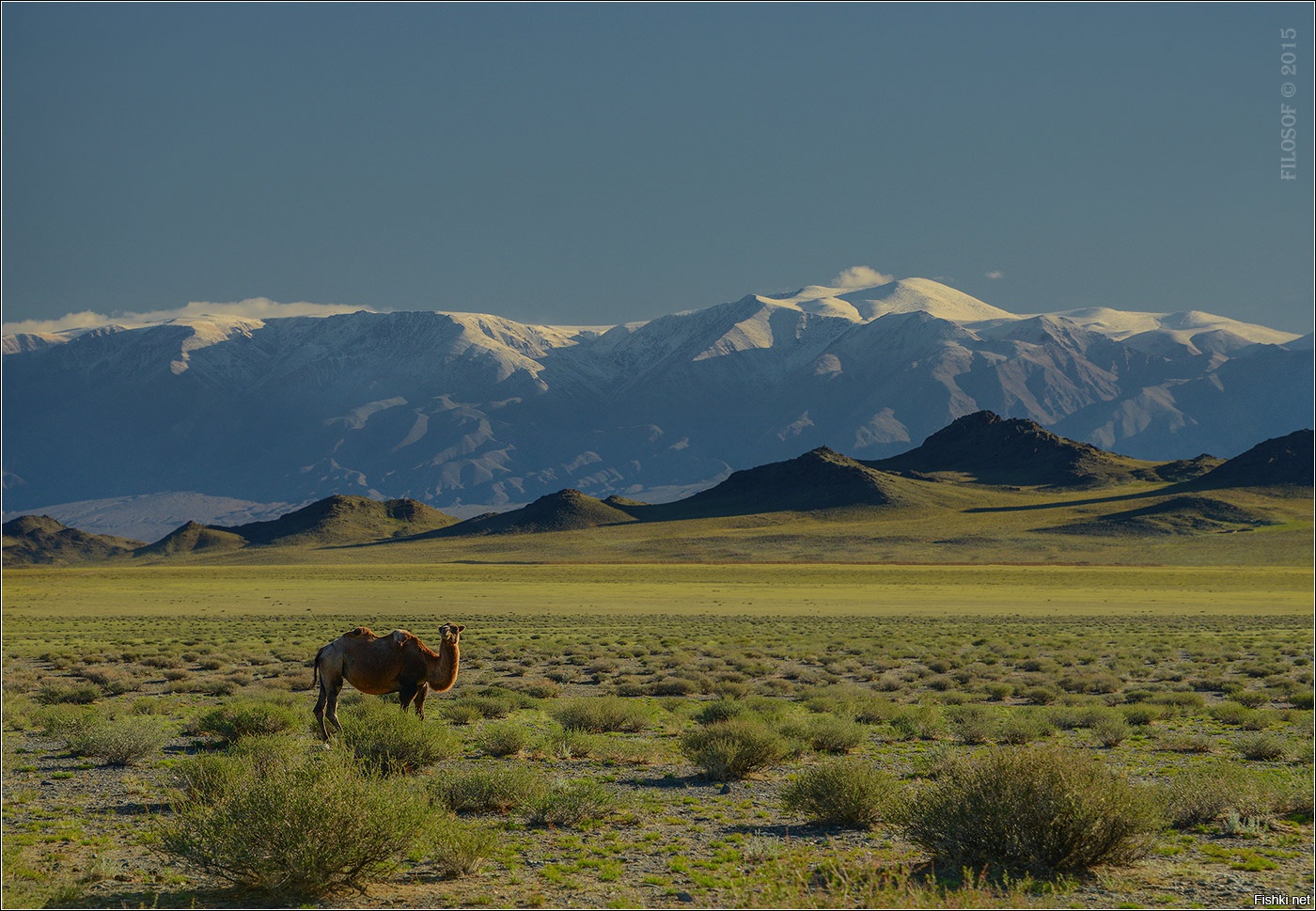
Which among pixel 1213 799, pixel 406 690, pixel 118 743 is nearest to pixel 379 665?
pixel 406 690

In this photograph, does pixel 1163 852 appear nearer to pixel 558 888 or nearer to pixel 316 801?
pixel 558 888

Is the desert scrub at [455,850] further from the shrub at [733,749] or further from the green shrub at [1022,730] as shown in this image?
the green shrub at [1022,730]

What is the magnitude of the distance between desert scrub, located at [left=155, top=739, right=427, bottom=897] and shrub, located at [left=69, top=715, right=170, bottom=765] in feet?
24.1

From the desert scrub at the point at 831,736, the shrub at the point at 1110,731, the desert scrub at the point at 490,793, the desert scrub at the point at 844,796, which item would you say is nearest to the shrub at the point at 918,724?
the desert scrub at the point at 831,736

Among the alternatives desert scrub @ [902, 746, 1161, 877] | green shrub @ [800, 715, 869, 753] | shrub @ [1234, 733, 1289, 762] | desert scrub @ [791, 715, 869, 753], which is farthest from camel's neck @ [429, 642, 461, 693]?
shrub @ [1234, 733, 1289, 762]

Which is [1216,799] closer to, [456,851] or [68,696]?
[456,851]

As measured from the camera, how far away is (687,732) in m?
18.2

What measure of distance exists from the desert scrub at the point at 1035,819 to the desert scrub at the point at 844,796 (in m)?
1.89

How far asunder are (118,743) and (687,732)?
878 cm

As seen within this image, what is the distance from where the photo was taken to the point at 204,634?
49719 millimetres

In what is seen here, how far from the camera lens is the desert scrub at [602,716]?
70.2 ft

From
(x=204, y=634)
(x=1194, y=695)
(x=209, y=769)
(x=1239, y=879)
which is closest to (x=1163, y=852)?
(x=1239, y=879)

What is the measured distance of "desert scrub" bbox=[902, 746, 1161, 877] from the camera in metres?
11.2

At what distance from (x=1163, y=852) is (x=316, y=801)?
29.0 feet
